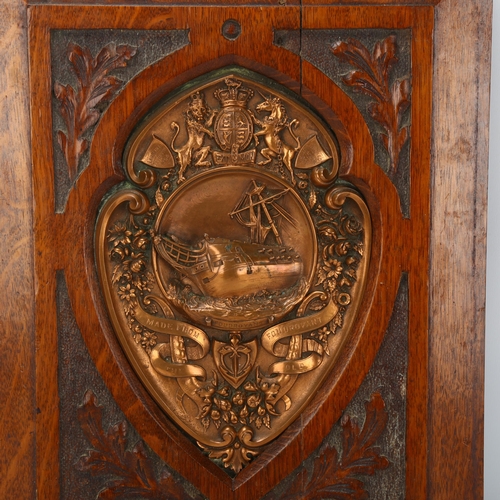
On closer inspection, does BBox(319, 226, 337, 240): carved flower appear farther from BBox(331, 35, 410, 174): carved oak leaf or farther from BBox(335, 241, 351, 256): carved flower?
BBox(331, 35, 410, 174): carved oak leaf

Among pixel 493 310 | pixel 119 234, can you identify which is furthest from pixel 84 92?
pixel 493 310

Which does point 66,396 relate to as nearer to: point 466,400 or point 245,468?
point 245,468

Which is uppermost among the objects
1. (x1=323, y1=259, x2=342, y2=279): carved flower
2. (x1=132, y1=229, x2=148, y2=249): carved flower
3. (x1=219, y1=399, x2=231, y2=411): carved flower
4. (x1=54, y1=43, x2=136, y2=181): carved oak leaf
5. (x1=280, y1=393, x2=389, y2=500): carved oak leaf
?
(x1=54, y1=43, x2=136, y2=181): carved oak leaf

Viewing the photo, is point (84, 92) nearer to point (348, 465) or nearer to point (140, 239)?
point (140, 239)

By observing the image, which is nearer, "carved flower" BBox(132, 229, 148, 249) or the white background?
"carved flower" BBox(132, 229, 148, 249)

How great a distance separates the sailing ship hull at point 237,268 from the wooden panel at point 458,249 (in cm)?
21

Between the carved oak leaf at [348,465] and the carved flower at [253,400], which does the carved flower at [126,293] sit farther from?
the carved oak leaf at [348,465]

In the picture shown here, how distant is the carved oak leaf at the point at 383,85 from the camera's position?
3.33 ft

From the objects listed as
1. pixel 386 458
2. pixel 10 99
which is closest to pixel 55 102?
pixel 10 99

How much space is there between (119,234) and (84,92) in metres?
0.19

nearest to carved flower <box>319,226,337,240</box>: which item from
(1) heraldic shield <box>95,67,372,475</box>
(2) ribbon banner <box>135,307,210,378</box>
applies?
(1) heraldic shield <box>95,67,372,475</box>

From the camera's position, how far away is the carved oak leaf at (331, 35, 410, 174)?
101 centimetres

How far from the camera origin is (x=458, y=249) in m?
1.04

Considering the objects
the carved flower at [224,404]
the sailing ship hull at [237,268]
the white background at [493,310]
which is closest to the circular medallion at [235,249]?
the sailing ship hull at [237,268]
